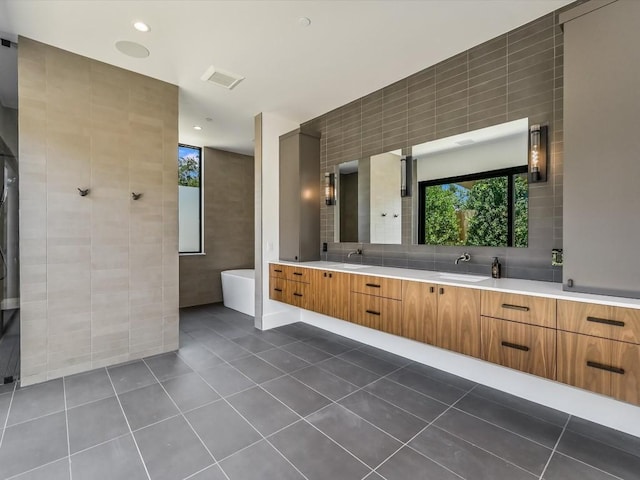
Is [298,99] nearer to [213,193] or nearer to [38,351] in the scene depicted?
[213,193]

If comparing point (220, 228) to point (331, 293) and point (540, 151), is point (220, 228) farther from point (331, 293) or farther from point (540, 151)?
point (540, 151)

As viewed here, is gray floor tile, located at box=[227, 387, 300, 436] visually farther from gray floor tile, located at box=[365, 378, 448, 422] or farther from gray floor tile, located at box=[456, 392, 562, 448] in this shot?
gray floor tile, located at box=[456, 392, 562, 448]

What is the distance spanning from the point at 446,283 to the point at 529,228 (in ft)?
2.68

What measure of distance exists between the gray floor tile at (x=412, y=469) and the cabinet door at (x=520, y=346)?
2.84 ft

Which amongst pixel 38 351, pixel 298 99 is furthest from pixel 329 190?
pixel 38 351

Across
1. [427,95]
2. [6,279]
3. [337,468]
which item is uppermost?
[427,95]

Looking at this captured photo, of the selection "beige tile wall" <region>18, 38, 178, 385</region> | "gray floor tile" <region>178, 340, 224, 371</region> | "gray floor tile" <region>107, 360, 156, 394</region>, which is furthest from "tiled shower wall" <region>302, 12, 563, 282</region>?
"gray floor tile" <region>107, 360, 156, 394</region>

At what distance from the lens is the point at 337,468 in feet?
5.49

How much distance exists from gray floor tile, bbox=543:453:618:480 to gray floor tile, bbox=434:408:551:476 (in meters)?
0.04

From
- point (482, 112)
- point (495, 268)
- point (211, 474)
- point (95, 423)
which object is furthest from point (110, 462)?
point (482, 112)

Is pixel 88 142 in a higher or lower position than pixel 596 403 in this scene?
higher

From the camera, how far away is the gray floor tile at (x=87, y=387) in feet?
7.89

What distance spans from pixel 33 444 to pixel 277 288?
264 cm

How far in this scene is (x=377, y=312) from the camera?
2.96 meters
